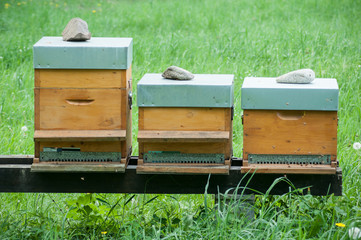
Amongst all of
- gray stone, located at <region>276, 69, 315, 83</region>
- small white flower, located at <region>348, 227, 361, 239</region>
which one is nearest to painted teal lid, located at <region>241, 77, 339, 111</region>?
gray stone, located at <region>276, 69, 315, 83</region>

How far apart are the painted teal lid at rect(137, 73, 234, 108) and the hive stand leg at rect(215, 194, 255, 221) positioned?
21.2 inches

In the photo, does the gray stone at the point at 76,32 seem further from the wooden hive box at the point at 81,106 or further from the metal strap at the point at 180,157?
the metal strap at the point at 180,157

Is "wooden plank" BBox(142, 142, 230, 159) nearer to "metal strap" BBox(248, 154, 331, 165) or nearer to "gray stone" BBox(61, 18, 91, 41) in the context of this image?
"metal strap" BBox(248, 154, 331, 165)

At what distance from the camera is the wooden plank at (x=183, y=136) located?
10.1 feet

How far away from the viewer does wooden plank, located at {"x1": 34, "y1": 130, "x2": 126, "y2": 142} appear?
3.14 meters

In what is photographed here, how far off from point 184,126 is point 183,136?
8 centimetres

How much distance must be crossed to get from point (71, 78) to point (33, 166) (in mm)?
545

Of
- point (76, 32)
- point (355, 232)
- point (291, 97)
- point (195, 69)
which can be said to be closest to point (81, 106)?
point (76, 32)

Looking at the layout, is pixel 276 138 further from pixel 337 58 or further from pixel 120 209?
pixel 337 58

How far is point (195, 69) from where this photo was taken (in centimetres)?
641

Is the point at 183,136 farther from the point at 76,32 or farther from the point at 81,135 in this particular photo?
the point at 76,32

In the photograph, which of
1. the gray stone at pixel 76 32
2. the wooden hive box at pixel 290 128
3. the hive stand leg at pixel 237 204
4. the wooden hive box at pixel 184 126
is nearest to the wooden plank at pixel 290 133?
the wooden hive box at pixel 290 128

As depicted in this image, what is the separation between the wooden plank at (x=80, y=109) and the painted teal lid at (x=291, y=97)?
0.73m

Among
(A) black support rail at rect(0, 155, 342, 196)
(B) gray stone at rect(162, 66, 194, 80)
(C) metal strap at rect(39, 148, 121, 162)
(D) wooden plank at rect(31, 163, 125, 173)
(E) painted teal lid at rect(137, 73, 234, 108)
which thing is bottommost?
(A) black support rail at rect(0, 155, 342, 196)
